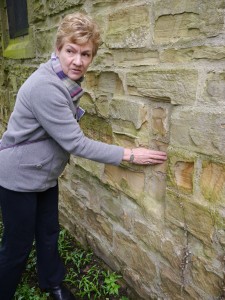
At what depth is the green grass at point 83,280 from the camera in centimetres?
225

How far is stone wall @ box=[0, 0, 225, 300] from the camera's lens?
1.44 metres

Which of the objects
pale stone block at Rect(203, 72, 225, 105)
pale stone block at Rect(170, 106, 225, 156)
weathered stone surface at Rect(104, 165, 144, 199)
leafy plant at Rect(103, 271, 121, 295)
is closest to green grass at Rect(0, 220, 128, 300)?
leafy plant at Rect(103, 271, 121, 295)

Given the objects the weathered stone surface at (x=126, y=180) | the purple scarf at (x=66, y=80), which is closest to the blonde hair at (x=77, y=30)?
the purple scarf at (x=66, y=80)

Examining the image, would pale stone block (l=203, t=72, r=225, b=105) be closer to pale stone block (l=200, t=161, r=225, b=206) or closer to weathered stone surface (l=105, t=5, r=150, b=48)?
pale stone block (l=200, t=161, r=225, b=206)

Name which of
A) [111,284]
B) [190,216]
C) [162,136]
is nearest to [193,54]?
[162,136]

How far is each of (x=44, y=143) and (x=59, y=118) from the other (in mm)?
232

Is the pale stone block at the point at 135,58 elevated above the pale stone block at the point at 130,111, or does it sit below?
above

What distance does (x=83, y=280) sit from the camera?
7.77 ft

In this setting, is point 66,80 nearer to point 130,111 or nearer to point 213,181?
point 130,111

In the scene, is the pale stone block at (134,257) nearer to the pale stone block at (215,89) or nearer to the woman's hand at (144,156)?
the woman's hand at (144,156)

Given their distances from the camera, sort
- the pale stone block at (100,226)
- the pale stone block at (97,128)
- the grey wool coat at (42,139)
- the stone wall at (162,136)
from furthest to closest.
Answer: the pale stone block at (100,226) < the pale stone block at (97,128) < the grey wool coat at (42,139) < the stone wall at (162,136)

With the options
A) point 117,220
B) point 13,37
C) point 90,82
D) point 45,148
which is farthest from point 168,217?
point 13,37

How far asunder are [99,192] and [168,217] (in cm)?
80

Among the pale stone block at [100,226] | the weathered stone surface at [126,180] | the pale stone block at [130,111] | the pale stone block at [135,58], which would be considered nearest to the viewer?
the pale stone block at [135,58]
